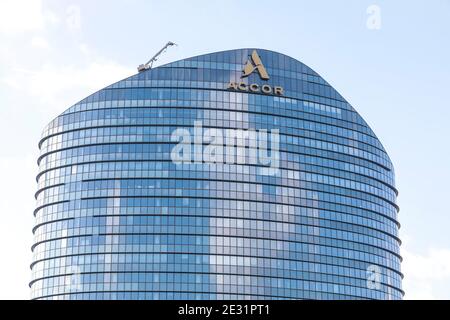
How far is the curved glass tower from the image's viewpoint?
186250 mm

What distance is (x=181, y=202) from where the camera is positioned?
189375 millimetres

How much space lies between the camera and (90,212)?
621ft

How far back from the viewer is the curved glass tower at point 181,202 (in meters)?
186

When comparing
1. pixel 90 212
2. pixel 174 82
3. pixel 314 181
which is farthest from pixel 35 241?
pixel 314 181

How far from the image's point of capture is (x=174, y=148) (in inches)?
7510

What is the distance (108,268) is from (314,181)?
46.5 metres

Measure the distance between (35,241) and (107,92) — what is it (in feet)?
111
